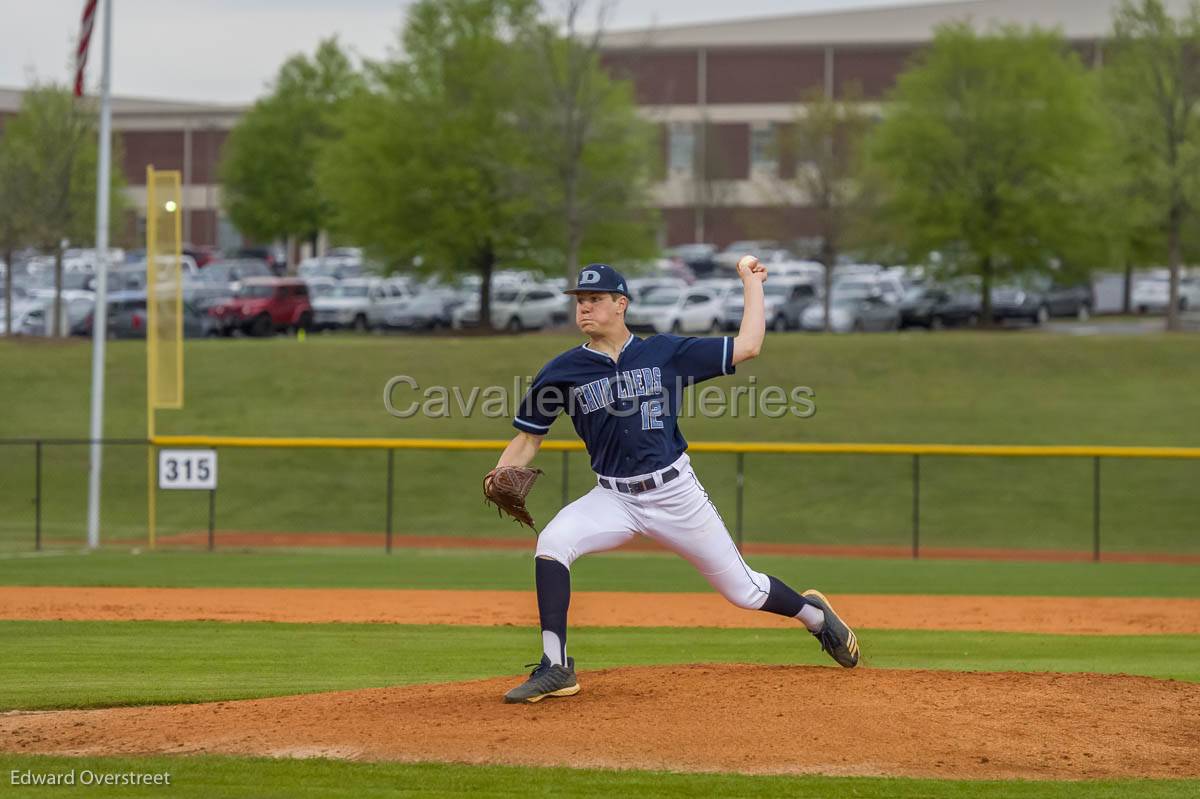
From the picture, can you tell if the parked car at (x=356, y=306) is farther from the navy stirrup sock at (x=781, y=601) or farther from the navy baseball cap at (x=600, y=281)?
the navy baseball cap at (x=600, y=281)

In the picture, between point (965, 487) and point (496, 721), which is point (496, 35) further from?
point (496, 721)

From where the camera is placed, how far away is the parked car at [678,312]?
3994 centimetres

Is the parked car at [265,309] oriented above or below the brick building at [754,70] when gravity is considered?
below

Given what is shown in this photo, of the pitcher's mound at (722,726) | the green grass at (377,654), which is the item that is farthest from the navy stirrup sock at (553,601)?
the green grass at (377,654)

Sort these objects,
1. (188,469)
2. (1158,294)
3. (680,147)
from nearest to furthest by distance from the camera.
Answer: (188,469) → (1158,294) → (680,147)

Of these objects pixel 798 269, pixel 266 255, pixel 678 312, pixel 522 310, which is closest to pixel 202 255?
pixel 266 255

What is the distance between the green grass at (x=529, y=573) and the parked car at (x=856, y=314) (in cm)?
2180

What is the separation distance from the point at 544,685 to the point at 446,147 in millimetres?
33517

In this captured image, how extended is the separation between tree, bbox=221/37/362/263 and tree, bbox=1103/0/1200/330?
30.8m

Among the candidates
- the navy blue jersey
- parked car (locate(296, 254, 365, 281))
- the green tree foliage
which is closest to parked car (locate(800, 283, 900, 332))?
the green tree foliage

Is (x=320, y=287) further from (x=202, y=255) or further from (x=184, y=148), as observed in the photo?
(x=184, y=148)

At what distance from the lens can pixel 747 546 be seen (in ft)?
73.6

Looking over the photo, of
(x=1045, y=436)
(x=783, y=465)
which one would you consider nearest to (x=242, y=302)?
(x=783, y=465)

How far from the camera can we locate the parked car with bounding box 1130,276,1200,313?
48.9 metres
